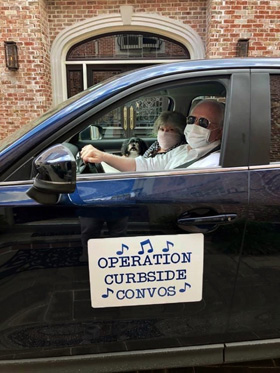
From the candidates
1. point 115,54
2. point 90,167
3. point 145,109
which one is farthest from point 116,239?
point 115,54

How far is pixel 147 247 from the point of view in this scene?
1435mm

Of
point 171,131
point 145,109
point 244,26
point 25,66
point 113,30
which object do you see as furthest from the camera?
point 113,30

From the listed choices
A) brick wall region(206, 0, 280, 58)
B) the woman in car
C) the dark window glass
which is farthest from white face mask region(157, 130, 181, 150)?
the dark window glass

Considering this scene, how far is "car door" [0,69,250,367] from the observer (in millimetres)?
1425

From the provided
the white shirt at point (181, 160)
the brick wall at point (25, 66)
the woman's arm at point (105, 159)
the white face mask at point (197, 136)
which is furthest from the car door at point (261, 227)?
the brick wall at point (25, 66)

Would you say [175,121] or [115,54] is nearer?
[175,121]

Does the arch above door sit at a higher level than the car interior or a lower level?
higher

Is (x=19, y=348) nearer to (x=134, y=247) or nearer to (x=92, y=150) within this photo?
(x=134, y=247)

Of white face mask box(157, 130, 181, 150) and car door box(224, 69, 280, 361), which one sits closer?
car door box(224, 69, 280, 361)

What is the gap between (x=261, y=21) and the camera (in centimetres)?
585

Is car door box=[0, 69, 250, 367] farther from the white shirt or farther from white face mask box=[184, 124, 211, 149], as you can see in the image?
white face mask box=[184, 124, 211, 149]

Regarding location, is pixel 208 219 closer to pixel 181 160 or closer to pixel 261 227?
pixel 261 227

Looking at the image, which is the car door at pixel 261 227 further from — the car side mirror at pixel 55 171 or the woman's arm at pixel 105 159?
the car side mirror at pixel 55 171

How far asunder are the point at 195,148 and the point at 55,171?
0.88 m
